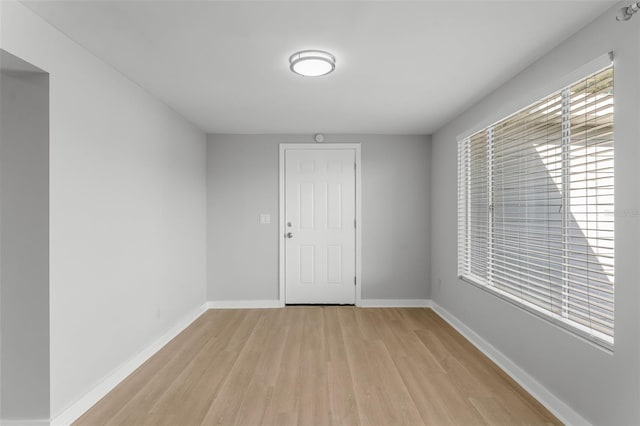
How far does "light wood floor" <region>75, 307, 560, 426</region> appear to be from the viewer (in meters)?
2.18

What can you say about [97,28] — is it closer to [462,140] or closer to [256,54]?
[256,54]

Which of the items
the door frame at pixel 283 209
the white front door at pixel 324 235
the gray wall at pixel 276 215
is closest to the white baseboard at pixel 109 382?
the gray wall at pixel 276 215

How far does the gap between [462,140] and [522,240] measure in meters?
1.44

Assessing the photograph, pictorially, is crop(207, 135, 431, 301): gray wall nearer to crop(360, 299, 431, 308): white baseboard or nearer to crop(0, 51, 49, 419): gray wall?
crop(360, 299, 431, 308): white baseboard

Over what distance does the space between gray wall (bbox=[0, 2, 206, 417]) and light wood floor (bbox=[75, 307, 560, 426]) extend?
35 centimetres

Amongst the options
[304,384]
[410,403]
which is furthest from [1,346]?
[410,403]

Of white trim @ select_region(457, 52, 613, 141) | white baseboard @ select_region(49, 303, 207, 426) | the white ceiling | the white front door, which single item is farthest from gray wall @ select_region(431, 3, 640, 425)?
white baseboard @ select_region(49, 303, 207, 426)

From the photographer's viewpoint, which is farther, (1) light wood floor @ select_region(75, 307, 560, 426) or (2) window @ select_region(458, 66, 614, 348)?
(1) light wood floor @ select_region(75, 307, 560, 426)

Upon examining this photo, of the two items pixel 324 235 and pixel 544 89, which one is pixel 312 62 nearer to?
pixel 544 89

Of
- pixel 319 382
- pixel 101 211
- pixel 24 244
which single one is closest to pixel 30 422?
pixel 24 244

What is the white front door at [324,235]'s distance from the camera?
4766 millimetres

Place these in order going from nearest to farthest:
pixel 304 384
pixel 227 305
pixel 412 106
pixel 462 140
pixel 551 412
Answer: pixel 551 412 < pixel 304 384 < pixel 412 106 < pixel 462 140 < pixel 227 305

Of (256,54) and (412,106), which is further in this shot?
(412,106)

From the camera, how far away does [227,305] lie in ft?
15.4
